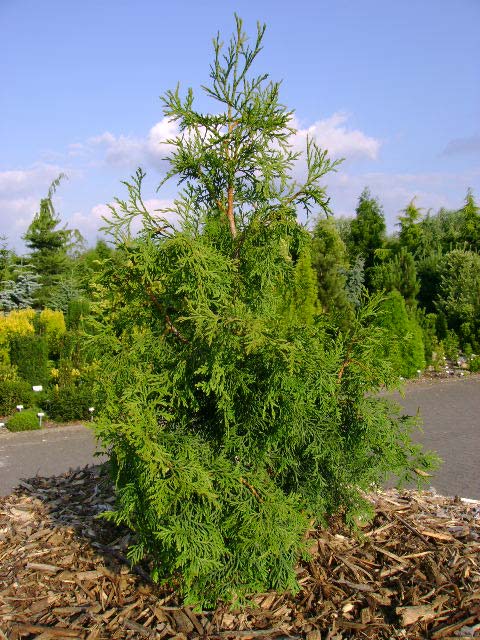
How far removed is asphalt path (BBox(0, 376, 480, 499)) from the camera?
683cm

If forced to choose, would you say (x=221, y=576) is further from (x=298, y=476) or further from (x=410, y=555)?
(x=410, y=555)

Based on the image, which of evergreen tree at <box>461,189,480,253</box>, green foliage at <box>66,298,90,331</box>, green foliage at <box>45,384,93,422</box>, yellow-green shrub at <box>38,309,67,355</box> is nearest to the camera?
green foliage at <box>45,384,93,422</box>

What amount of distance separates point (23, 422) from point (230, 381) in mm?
7900

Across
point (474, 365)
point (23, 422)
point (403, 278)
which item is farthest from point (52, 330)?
point (403, 278)

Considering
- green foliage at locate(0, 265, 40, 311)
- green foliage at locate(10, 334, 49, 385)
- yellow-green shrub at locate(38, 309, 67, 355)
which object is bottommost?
green foliage at locate(10, 334, 49, 385)

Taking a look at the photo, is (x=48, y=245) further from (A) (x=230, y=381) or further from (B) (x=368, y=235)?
(A) (x=230, y=381)

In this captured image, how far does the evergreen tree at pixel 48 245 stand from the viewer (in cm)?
1934

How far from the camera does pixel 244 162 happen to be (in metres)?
3.49

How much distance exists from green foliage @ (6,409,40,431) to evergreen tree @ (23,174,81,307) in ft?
29.9

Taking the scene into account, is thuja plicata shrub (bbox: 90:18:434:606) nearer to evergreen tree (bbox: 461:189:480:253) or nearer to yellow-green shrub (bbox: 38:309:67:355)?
yellow-green shrub (bbox: 38:309:67:355)

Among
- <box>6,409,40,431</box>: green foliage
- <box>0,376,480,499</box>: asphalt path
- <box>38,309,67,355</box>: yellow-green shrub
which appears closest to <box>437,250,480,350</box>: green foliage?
<box>0,376,480,499</box>: asphalt path

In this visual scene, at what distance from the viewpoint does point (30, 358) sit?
11.4 meters

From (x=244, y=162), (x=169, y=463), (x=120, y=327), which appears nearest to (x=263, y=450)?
(x=169, y=463)

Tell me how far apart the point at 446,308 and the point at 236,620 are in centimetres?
1765
